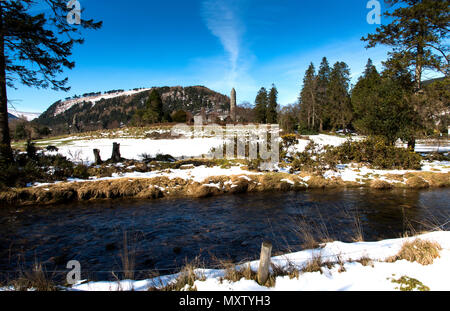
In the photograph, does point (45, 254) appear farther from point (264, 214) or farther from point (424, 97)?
point (424, 97)

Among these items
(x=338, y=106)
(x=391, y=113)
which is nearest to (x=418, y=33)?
(x=391, y=113)

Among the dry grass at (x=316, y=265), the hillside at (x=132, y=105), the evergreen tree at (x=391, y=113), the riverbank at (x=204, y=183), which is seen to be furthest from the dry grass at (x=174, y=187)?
the hillside at (x=132, y=105)

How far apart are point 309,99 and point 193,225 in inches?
1705

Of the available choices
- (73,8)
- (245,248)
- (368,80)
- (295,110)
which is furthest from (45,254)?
(295,110)

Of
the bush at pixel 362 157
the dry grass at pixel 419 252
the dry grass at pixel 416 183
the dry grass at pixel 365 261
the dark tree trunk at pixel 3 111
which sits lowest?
the dry grass at pixel 416 183

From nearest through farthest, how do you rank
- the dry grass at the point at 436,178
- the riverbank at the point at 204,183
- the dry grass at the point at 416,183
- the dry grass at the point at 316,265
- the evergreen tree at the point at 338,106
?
the dry grass at the point at 316,265, the riverbank at the point at 204,183, the dry grass at the point at 416,183, the dry grass at the point at 436,178, the evergreen tree at the point at 338,106

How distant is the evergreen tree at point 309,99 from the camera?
141 ft

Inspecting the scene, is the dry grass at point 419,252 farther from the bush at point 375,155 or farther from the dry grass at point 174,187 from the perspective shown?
the bush at point 375,155

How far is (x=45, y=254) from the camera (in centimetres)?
499

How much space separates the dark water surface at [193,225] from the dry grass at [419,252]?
5.76ft

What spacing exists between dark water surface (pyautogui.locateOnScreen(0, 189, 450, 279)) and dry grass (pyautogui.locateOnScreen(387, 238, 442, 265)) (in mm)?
1757

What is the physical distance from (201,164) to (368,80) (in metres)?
43.3
